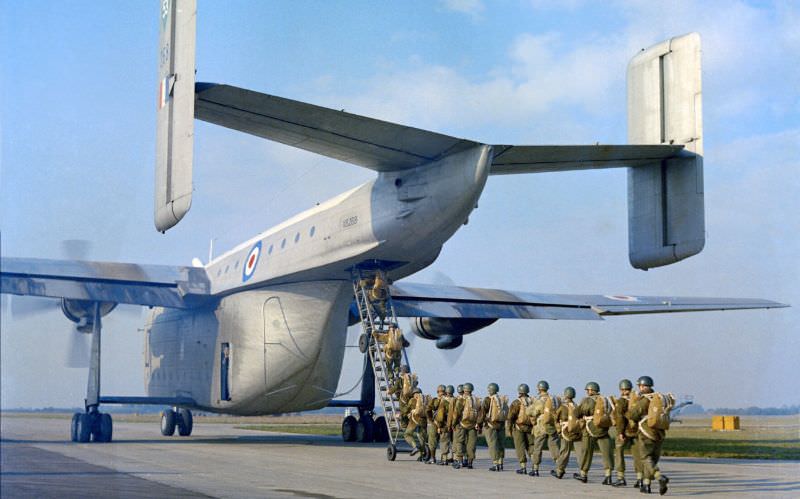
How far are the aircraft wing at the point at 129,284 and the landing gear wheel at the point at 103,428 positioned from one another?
9.45 ft

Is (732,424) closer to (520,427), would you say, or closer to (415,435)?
(415,435)

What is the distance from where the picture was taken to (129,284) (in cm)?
2230

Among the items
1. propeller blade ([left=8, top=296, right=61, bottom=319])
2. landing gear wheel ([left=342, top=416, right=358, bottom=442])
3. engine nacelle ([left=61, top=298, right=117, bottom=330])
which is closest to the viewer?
propeller blade ([left=8, top=296, right=61, bottom=319])

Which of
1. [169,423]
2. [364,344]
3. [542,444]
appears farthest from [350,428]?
[542,444]

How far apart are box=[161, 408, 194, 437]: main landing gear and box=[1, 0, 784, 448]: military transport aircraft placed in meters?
0.04

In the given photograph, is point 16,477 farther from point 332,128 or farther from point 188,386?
point 188,386

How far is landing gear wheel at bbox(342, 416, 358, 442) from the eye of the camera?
23.9m

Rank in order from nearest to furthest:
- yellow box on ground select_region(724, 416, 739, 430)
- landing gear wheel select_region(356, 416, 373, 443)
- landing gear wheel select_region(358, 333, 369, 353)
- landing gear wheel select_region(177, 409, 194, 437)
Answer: landing gear wheel select_region(358, 333, 369, 353)
landing gear wheel select_region(356, 416, 373, 443)
landing gear wheel select_region(177, 409, 194, 437)
yellow box on ground select_region(724, 416, 739, 430)

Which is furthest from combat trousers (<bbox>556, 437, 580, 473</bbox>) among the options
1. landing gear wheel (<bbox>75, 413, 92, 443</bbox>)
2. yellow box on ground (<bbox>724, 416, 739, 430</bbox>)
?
yellow box on ground (<bbox>724, 416, 739, 430</bbox>)

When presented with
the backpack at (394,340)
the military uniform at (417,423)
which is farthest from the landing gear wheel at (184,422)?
the military uniform at (417,423)

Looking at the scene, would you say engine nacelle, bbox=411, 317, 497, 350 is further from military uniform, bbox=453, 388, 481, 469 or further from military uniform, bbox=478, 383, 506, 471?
military uniform, bbox=478, 383, 506, 471

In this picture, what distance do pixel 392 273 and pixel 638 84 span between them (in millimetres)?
7007

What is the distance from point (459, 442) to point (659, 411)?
4697mm

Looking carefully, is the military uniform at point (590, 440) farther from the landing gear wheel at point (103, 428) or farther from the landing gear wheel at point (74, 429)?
the landing gear wheel at point (74, 429)
